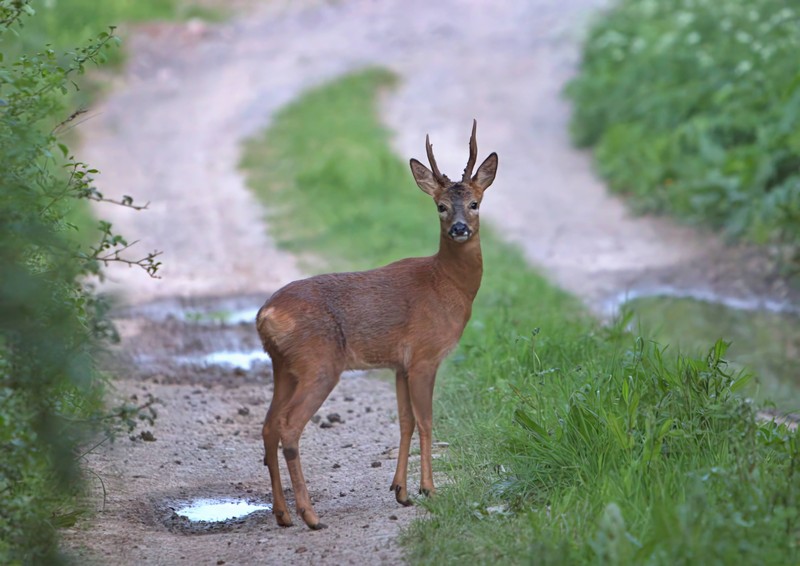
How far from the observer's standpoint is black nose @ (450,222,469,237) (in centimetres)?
695

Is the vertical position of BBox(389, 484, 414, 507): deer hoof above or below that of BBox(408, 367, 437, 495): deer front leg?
below

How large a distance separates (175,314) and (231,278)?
55.2 inches

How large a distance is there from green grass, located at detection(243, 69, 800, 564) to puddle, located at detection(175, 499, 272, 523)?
1.12 meters

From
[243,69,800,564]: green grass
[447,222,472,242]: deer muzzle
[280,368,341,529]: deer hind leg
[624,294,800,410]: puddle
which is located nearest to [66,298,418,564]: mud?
[280,368,341,529]: deer hind leg

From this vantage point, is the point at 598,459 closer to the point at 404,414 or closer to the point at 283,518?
the point at 404,414

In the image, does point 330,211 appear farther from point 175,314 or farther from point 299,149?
point 175,314

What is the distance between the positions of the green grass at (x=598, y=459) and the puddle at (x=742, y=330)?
67.2 inches

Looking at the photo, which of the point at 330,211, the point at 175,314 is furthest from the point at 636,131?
the point at 175,314

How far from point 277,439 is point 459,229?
5.02ft

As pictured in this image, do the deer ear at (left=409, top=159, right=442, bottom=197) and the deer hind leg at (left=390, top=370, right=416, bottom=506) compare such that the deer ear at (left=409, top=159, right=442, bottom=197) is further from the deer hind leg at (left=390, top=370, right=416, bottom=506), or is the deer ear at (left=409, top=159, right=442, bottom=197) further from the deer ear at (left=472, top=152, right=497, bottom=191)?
the deer hind leg at (left=390, top=370, right=416, bottom=506)

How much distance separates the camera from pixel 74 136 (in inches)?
759

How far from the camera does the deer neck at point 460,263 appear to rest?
719 centimetres

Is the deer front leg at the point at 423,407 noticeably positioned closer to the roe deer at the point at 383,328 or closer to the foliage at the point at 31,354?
the roe deer at the point at 383,328

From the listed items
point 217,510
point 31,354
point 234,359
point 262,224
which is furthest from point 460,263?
point 262,224
